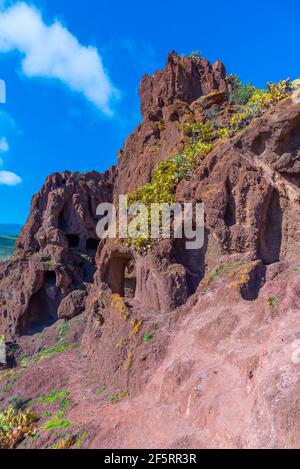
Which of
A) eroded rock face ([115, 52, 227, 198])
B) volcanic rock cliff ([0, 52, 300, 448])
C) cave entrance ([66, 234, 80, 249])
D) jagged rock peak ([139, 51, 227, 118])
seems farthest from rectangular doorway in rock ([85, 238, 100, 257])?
jagged rock peak ([139, 51, 227, 118])

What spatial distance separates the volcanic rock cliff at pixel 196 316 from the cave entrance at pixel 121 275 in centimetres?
8

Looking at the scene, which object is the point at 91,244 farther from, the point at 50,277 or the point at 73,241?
the point at 50,277

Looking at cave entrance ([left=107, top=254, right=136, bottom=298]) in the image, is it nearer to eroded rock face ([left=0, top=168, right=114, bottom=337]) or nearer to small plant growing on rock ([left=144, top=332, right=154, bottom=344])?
small plant growing on rock ([left=144, top=332, right=154, bottom=344])

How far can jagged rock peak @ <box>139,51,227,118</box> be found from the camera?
2489cm

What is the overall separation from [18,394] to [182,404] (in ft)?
29.9

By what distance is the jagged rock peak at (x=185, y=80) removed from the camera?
24.9m

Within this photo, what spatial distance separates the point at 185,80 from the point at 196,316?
19440 mm

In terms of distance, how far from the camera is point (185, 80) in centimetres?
2497

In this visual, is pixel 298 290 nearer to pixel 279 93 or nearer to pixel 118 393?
pixel 118 393

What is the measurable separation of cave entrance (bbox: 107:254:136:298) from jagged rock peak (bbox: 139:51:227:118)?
12.3 m

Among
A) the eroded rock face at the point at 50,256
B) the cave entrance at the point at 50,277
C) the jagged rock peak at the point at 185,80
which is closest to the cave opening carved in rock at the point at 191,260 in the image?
the eroded rock face at the point at 50,256

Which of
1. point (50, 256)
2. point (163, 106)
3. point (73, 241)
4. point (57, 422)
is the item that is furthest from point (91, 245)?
point (57, 422)

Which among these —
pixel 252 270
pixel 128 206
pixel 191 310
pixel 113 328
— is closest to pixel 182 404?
pixel 191 310

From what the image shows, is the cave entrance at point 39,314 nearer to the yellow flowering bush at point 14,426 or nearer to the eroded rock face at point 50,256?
the eroded rock face at point 50,256
